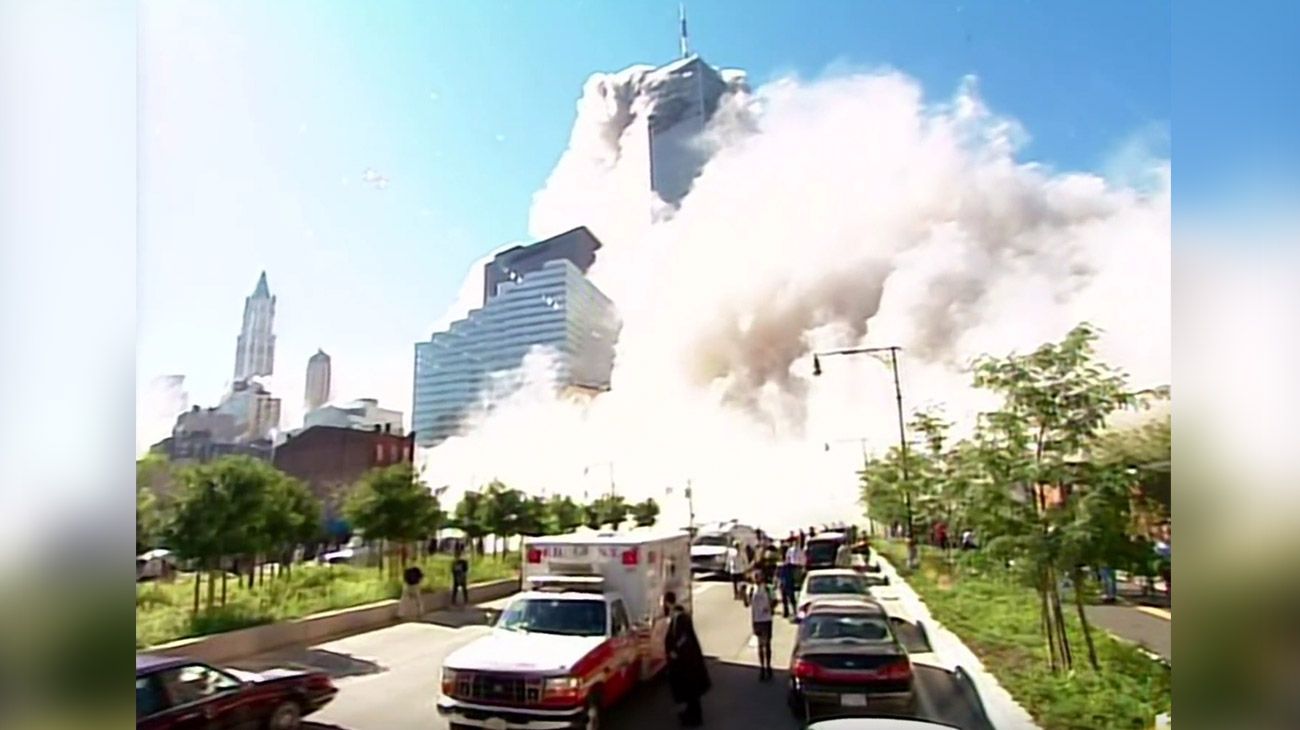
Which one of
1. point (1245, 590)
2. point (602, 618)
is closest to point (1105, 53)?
point (1245, 590)

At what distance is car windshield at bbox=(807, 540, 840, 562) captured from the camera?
2.52m

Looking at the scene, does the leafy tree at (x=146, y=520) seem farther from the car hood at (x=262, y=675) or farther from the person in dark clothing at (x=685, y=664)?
the person in dark clothing at (x=685, y=664)

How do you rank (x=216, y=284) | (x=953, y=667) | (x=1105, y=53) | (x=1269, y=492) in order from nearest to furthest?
(x=1269, y=492) < (x=1105, y=53) < (x=953, y=667) < (x=216, y=284)

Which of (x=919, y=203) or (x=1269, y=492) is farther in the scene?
(x=919, y=203)

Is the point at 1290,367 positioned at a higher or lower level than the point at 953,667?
higher

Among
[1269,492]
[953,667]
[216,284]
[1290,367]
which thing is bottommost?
[953,667]

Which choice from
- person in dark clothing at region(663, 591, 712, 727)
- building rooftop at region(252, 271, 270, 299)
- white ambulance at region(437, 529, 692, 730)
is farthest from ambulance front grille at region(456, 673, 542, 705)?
building rooftop at region(252, 271, 270, 299)

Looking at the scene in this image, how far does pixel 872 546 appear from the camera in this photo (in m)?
2.50

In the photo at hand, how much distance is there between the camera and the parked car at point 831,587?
2510 millimetres

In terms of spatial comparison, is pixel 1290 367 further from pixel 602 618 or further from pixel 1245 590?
pixel 602 618

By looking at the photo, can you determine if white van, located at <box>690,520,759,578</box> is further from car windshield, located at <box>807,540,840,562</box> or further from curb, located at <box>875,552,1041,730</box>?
curb, located at <box>875,552,1041,730</box>

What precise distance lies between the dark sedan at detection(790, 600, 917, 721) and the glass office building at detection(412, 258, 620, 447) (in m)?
0.87

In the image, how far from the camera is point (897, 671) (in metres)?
2.45

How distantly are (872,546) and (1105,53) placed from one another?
1.32 m
